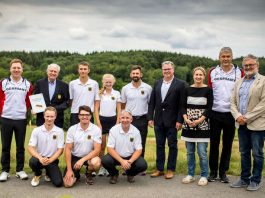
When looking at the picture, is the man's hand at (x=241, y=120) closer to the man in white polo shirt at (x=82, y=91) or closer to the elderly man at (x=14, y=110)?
the man in white polo shirt at (x=82, y=91)

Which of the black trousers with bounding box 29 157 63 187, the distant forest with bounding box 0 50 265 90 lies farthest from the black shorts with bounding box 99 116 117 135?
the distant forest with bounding box 0 50 265 90

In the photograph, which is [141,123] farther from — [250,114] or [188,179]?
[250,114]

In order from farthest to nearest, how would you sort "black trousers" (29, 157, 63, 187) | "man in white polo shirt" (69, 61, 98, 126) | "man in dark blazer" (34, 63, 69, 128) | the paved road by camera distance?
1. "man in white polo shirt" (69, 61, 98, 126)
2. "man in dark blazer" (34, 63, 69, 128)
3. "black trousers" (29, 157, 63, 187)
4. the paved road

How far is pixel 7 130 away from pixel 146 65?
265ft

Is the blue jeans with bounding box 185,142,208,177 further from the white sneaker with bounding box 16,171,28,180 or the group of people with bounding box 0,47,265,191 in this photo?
the white sneaker with bounding box 16,171,28,180

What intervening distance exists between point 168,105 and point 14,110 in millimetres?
3141

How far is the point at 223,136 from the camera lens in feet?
25.5

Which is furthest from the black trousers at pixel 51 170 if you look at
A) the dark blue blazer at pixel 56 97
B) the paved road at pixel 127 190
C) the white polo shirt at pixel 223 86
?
the white polo shirt at pixel 223 86

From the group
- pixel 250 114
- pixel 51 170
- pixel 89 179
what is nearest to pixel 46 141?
pixel 51 170

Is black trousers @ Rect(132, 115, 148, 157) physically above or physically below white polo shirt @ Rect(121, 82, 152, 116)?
below

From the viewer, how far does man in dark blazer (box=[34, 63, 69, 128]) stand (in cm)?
804

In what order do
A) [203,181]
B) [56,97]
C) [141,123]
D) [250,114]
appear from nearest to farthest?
[250,114] → [203,181] → [56,97] → [141,123]

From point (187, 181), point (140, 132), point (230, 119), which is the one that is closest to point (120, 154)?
point (140, 132)

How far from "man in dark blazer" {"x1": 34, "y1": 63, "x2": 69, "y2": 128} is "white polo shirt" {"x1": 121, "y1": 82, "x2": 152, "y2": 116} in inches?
53.2
